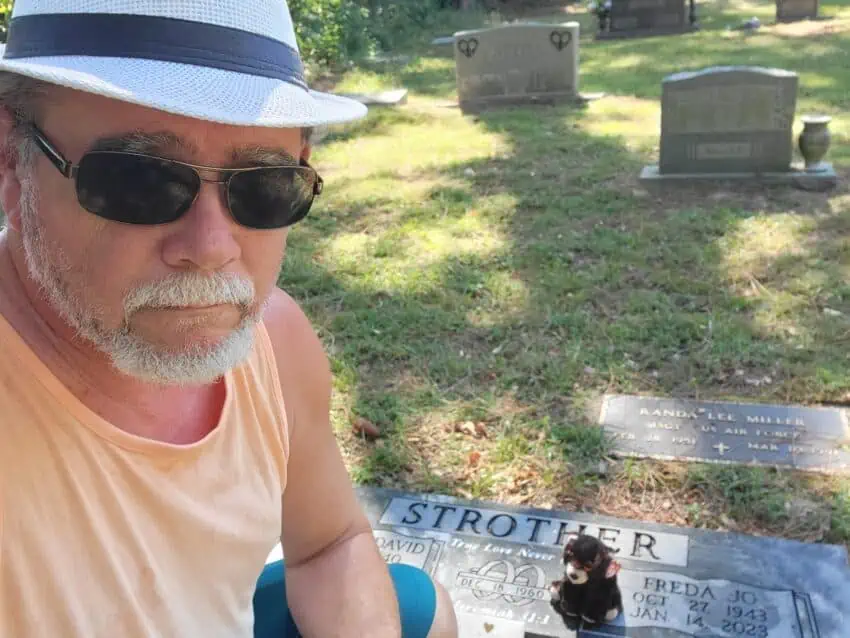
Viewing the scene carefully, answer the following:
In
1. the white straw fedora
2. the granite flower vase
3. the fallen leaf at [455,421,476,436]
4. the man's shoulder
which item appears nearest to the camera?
the white straw fedora

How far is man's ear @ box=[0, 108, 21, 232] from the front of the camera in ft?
3.93

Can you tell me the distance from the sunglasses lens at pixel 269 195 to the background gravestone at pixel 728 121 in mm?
5377

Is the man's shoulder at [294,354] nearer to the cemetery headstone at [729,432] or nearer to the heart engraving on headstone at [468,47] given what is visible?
the cemetery headstone at [729,432]

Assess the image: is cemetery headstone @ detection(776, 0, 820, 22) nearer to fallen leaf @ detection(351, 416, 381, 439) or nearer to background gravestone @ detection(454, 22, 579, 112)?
background gravestone @ detection(454, 22, 579, 112)

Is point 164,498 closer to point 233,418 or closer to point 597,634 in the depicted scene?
point 233,418

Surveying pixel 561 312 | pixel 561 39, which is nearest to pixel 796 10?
pixel 561 39

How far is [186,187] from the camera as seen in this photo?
1.18m

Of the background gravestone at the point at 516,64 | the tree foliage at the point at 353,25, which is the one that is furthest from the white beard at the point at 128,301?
the tree foliage at the point at 353,25

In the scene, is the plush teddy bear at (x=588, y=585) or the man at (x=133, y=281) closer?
the man at (x=133, y=281)

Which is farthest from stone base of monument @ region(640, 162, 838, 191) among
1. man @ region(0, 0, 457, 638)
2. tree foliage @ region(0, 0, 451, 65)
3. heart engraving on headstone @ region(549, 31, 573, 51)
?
tree foliage @ region(0, 0, 451, 65)

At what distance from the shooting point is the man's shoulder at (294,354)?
1.60 metres

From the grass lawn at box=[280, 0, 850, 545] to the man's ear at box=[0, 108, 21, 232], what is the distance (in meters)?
2.00

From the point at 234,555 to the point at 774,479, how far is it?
214 cm

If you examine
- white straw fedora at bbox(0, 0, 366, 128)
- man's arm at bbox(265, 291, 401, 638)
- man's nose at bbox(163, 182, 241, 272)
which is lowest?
man's arm at bbox(265, 291, 401, 638)
